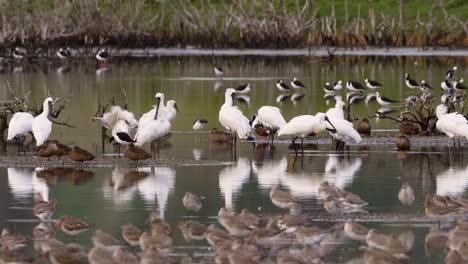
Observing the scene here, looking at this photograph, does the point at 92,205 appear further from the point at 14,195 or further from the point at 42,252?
the point at 42,252

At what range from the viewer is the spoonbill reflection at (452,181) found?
52.0 ft

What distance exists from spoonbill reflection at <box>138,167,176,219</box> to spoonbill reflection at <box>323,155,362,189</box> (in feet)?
6.50

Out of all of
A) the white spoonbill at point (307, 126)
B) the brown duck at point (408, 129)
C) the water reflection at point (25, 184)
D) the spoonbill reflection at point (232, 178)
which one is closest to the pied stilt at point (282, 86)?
the brown duck at point (408, 129)

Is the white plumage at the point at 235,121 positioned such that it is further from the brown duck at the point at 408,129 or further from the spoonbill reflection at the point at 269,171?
the brown duck at the point at 408,129

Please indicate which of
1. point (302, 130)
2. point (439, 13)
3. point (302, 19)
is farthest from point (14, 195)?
point (439, 13)

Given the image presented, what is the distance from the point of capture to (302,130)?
19.9 meters

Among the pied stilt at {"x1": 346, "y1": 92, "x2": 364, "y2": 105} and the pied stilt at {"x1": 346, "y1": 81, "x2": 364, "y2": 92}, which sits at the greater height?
the pied stilt at {"x1": 346, "y1": 81, "x2": 364, "y2": 92}

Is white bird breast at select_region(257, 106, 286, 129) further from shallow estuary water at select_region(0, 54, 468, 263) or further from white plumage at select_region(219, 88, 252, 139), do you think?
white plumage at select_region(219, 88, 252, 139)

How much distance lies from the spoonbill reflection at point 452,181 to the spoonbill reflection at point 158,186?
3.15 metres

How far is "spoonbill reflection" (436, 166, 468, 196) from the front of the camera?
15844 millimetres

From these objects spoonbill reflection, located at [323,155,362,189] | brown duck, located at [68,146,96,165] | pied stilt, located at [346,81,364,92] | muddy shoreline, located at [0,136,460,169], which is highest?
pied stilt, located at [346,81,364,92]

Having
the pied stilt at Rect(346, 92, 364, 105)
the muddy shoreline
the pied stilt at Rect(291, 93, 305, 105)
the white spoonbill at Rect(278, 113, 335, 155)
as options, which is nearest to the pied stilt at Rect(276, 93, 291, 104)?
the pied stilt at Rect(291, 93, 305, 105)

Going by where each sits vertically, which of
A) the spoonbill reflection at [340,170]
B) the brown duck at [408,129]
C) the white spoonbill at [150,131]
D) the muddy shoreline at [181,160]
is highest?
the white spoonbill at [150,131]

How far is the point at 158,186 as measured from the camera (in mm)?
16281
